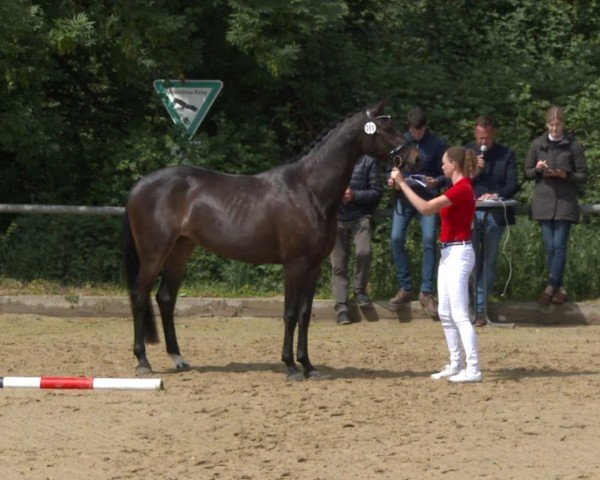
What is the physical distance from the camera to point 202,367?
11492 millimetres

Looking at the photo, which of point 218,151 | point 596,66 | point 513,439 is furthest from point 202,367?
point 596,66

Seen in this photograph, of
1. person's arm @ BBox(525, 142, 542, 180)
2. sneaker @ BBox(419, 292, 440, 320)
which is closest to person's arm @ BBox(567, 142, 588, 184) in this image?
person's arm @ BBox(525, 142, 542, 180)

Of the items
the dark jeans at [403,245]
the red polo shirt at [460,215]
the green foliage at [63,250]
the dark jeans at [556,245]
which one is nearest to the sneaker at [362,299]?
the dark jeans at [403,245]

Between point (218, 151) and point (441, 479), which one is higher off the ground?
point (218, 151)

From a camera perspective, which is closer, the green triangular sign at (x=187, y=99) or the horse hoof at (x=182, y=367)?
the horse hoof at (x=182, y=367)

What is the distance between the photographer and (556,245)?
13836 mm

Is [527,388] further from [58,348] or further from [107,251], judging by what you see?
[107,251]

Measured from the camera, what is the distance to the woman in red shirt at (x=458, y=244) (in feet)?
34.5

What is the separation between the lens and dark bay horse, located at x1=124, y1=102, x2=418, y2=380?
431 inches

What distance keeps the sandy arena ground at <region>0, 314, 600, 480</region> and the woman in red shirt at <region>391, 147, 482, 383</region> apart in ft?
1.02

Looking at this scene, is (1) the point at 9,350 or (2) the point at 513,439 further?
(1) the point at 9,350

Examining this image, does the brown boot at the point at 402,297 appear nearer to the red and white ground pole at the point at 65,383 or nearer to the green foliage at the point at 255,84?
the green foliage at the point at 255,84

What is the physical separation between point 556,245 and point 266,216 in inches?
156

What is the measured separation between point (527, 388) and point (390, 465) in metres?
2.78
